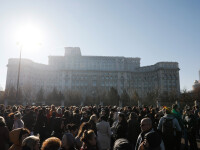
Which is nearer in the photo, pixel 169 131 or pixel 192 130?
pixel 169 131

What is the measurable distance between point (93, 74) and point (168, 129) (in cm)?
8251

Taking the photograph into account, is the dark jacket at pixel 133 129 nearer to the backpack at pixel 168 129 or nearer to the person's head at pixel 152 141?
the backpack at pixel 168 129

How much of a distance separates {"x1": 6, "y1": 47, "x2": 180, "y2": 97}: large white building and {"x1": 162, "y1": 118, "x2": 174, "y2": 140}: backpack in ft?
253

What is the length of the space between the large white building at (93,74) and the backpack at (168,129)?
77.2 meters

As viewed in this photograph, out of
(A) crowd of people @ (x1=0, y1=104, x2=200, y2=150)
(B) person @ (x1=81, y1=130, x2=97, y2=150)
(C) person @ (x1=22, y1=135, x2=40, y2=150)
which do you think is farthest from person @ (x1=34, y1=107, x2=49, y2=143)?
(C) person @ (x1=22, y1=135, x2=40, y2=150)

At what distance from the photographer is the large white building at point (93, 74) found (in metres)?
84.5

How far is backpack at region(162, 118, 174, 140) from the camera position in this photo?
260 inches

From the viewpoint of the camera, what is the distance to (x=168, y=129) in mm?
6652

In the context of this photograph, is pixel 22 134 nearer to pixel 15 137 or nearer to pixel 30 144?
pixel 15 137

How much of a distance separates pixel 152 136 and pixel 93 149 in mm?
1556

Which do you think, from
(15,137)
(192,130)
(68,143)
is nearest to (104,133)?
(68,143)

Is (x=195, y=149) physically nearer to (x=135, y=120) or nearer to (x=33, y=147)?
(x=135, y=120)

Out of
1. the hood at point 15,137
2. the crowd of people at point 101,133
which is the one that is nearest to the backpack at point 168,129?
the crowd of people at point 101,133

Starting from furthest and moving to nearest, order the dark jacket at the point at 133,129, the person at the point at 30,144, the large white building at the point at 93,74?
1. the large white building at the point at 93,74
2. the dark jacket at the point at 133,129
3. the person at the point at 30,144
